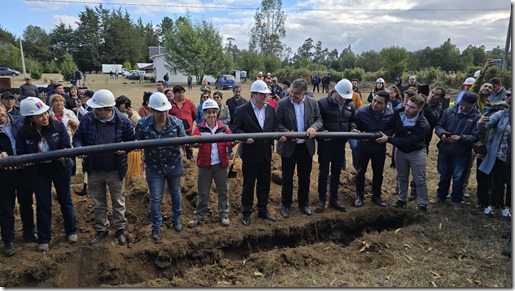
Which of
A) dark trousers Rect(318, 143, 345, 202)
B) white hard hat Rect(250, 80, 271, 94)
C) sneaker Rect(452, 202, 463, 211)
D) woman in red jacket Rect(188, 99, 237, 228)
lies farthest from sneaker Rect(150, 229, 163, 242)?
sneaker Rect(452, 202, 463, 211)

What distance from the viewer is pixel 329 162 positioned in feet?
18.0

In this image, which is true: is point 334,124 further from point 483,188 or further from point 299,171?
point 483,188

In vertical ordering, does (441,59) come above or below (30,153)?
above

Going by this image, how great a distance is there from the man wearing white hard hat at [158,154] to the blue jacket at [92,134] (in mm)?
145

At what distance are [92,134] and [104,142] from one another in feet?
0.54

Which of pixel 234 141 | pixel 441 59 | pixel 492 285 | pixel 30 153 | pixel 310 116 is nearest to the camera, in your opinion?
pixel 492 285

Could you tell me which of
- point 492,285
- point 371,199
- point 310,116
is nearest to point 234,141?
point 310,116

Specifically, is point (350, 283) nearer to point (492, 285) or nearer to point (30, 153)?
point (492, 285)

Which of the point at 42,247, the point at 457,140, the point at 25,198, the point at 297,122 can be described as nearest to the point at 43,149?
the point at 25,198

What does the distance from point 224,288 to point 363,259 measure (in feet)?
5.75

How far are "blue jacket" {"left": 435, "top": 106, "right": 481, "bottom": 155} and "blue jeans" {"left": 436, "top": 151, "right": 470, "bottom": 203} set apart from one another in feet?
0.42

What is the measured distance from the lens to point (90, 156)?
439 cm

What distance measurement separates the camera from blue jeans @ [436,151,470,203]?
559cm

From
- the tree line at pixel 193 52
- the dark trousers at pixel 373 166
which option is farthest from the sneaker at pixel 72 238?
the tree line at pixel 193 52
